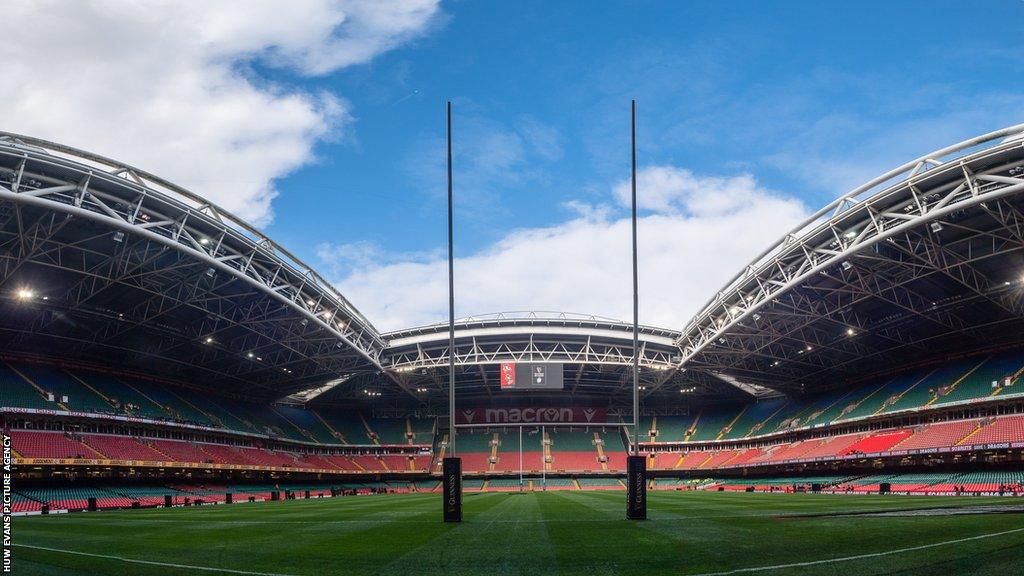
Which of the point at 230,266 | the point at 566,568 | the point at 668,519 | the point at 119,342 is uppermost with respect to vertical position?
the point at 230,266

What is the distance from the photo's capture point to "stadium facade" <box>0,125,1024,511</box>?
127 feet

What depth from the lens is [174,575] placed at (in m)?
10.3

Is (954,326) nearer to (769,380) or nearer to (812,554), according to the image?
(769,380)

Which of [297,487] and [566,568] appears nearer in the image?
[566,568]

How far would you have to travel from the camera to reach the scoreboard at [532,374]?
67.4m

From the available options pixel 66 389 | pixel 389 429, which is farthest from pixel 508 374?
pixel 66 389

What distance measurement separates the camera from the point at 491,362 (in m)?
68.1

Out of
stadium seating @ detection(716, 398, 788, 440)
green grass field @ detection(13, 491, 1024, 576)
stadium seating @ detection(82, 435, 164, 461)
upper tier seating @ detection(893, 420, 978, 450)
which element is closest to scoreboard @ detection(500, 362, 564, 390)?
stadium seating @ detection(716, 398, 788, 440)

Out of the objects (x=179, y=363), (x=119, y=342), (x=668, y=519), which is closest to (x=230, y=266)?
(x=119, y=342)

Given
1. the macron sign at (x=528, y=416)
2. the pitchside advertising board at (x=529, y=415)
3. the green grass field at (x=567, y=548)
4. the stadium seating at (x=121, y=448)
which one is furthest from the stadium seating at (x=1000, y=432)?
the stadium seating at (x=121, y=448)

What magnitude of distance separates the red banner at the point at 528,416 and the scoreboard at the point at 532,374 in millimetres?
24931

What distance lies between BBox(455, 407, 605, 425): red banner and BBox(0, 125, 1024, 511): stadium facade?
284 millimetres

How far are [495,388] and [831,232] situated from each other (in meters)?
51.5

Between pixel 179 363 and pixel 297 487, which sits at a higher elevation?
pixel 179 363
